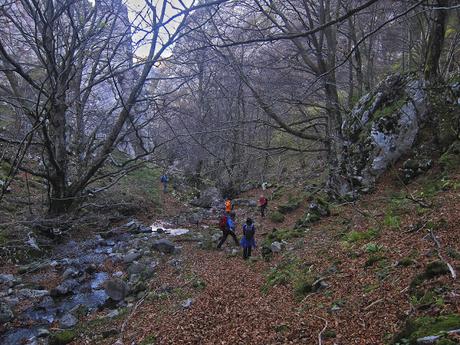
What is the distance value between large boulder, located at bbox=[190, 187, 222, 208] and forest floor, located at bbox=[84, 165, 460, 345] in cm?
1092

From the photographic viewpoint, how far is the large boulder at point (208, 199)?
2055cm

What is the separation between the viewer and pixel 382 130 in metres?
10.9

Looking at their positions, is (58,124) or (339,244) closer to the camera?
(339,244)

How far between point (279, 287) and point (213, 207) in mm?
13626

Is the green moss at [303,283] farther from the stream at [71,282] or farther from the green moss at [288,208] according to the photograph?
the green moss at [288,208]

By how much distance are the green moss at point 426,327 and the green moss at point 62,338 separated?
16.6 feet

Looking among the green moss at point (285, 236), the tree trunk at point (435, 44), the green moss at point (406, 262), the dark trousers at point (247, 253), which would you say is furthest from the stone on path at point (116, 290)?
the tree trunk at point (435, 44)

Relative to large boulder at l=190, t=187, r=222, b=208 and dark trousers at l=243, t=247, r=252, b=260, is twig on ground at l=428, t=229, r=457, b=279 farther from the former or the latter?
large boulder at l=190, t=187, r=222, b=208

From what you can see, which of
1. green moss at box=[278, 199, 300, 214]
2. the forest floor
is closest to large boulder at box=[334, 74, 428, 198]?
the forest floor

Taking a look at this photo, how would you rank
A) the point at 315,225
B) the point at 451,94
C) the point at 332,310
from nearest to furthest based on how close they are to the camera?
the point at 332,310 < the point at 451,94 < the point at 315,225

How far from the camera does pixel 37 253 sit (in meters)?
10.1

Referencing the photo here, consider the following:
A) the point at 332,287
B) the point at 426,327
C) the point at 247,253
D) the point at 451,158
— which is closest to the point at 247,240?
the point at 247,253

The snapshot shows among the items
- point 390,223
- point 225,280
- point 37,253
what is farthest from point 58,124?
point 390,223

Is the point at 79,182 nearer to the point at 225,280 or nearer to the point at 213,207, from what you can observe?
the point at 225,280
